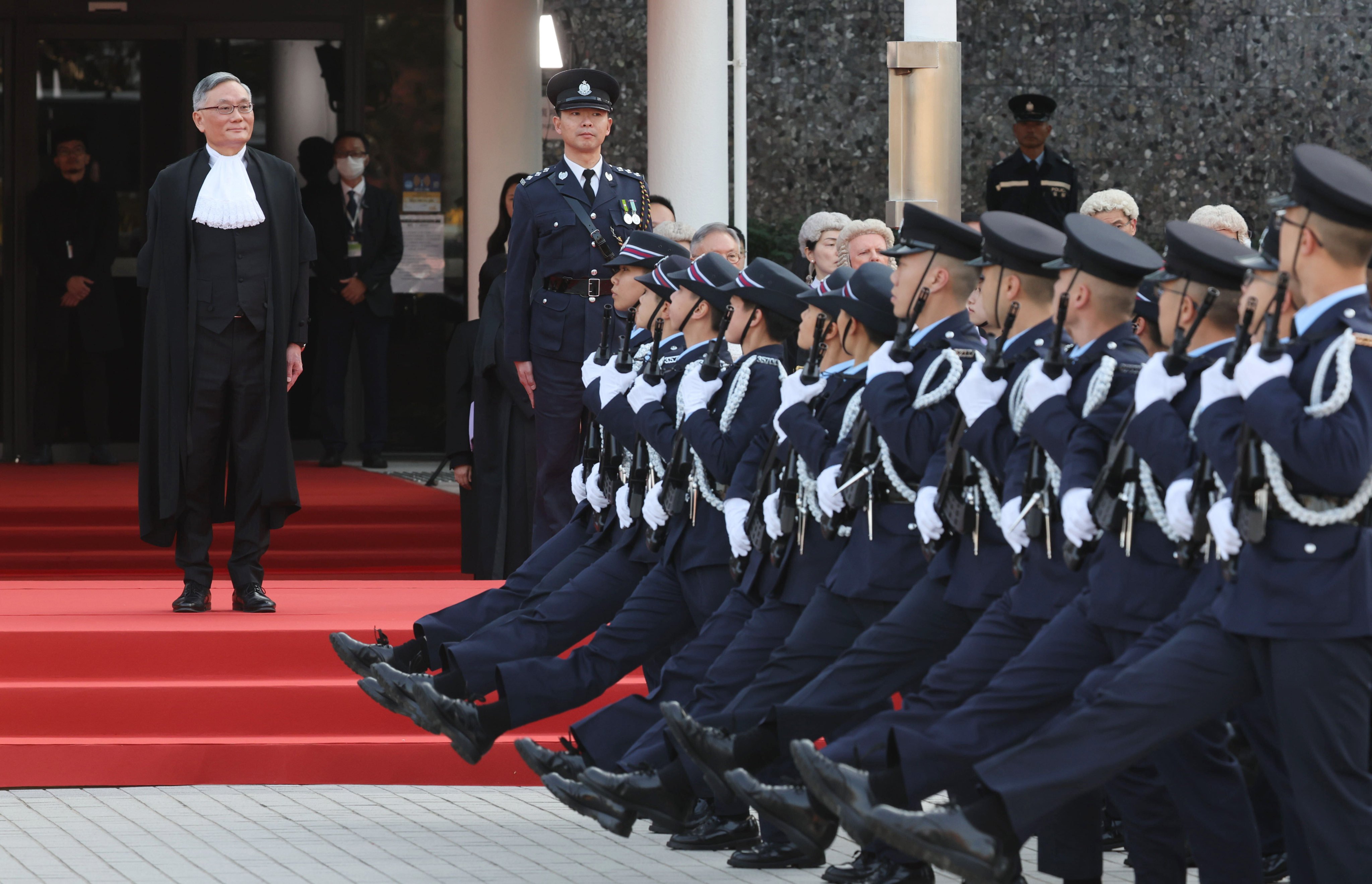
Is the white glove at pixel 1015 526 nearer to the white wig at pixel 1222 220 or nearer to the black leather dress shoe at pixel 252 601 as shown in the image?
the white wig at pixel 1222 220

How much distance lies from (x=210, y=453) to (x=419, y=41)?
600 cm

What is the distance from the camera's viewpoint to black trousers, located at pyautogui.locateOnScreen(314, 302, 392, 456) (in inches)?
455

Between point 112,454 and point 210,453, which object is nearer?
point 210,453

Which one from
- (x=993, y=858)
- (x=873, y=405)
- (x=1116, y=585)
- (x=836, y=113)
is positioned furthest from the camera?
(x=836, y=113)

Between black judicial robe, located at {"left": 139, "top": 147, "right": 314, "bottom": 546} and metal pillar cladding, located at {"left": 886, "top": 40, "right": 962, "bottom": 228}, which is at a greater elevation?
metal pillar cladding, located at {"left": 886, "top": 40, "right": 962, "bottom": 228}

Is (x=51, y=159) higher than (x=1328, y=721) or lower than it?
higher

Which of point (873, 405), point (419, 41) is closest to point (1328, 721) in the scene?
point (873, 405)

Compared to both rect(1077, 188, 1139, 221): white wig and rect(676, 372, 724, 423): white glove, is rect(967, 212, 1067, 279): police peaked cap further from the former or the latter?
rect(1077, 188, 1139, 221): white wig

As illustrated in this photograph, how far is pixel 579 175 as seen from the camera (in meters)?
7.49

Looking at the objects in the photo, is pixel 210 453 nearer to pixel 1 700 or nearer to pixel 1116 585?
pixel 1 700

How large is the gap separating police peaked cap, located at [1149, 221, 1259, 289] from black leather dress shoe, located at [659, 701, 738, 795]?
140cm

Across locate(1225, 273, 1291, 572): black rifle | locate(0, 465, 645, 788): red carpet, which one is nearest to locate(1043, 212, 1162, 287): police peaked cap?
locate(1225, 273, 1291, 572): black rifle

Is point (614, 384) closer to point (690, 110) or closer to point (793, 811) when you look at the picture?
point (793, 811)

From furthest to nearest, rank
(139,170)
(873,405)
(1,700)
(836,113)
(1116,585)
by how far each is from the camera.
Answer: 1. (836,113)
2. (139,170)
3. (1,700)
4. (873,405)
5. (1116,585)
